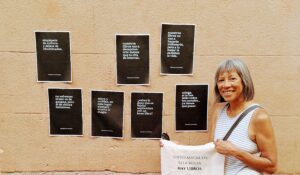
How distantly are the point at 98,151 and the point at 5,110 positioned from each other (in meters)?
0.98

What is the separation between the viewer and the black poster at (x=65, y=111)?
3463 millimetres

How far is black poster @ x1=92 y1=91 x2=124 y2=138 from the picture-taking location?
11.3 ft

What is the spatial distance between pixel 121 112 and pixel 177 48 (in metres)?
0.81

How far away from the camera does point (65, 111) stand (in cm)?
349

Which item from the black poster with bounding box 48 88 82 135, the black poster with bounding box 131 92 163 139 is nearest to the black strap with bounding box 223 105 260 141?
the black poster with bounding box 131 92 163 139

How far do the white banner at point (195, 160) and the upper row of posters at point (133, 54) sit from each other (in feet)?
2.68

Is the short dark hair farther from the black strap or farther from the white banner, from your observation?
the white banner

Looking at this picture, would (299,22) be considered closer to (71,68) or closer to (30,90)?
(71,68)

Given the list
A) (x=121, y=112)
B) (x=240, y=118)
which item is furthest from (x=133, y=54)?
(x=240, y=118)

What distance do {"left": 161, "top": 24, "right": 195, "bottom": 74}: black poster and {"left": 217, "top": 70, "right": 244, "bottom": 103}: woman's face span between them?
689 mm

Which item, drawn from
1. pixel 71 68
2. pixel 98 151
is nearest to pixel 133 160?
pixel 98 151

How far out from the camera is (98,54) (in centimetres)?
339

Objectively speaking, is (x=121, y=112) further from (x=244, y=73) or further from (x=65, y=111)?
(x=244, y=73)

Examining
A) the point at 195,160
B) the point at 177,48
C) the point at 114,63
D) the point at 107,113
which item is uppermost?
the point at 177,48
